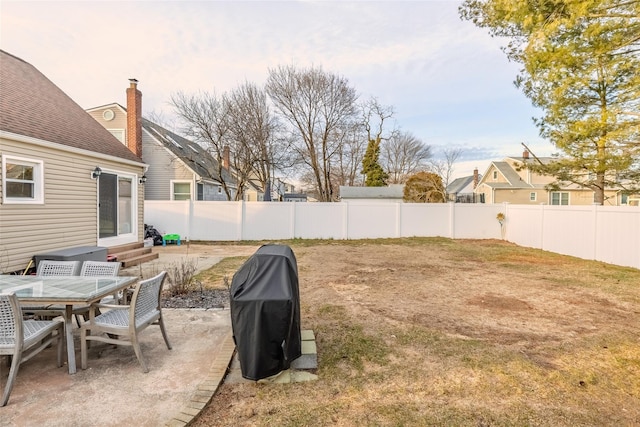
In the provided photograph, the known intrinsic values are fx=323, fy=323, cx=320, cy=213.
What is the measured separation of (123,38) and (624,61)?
38.8ft

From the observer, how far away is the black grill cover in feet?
9.05

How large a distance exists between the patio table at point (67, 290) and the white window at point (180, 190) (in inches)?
549

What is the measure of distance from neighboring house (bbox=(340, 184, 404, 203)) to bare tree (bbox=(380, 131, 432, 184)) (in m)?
9.36

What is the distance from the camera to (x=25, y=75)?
825 cm

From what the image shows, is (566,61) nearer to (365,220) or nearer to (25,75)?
(365,220)

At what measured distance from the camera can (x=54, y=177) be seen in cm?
687

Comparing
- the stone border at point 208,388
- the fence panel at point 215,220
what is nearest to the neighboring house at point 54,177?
the fence panel at point 215,220

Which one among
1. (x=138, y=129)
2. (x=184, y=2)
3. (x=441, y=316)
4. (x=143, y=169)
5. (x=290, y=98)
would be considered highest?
(x=290, y=98)

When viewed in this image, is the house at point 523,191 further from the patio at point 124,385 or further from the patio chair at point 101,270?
the patio chair at point 101,270

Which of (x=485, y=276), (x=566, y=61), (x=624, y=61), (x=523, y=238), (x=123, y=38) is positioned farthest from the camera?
(x=523, y=238)

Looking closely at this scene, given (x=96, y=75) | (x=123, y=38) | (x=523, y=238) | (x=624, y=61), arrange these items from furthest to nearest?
1. (x=523, y=238)
2. (x=96, y=75)
3. (x=123, y=38)
4. (x=624, y=61)

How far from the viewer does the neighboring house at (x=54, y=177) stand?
6.04 meters

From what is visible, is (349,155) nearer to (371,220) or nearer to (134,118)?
(371,220)

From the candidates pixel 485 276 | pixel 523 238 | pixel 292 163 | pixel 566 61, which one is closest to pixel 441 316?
pixel 485 276
